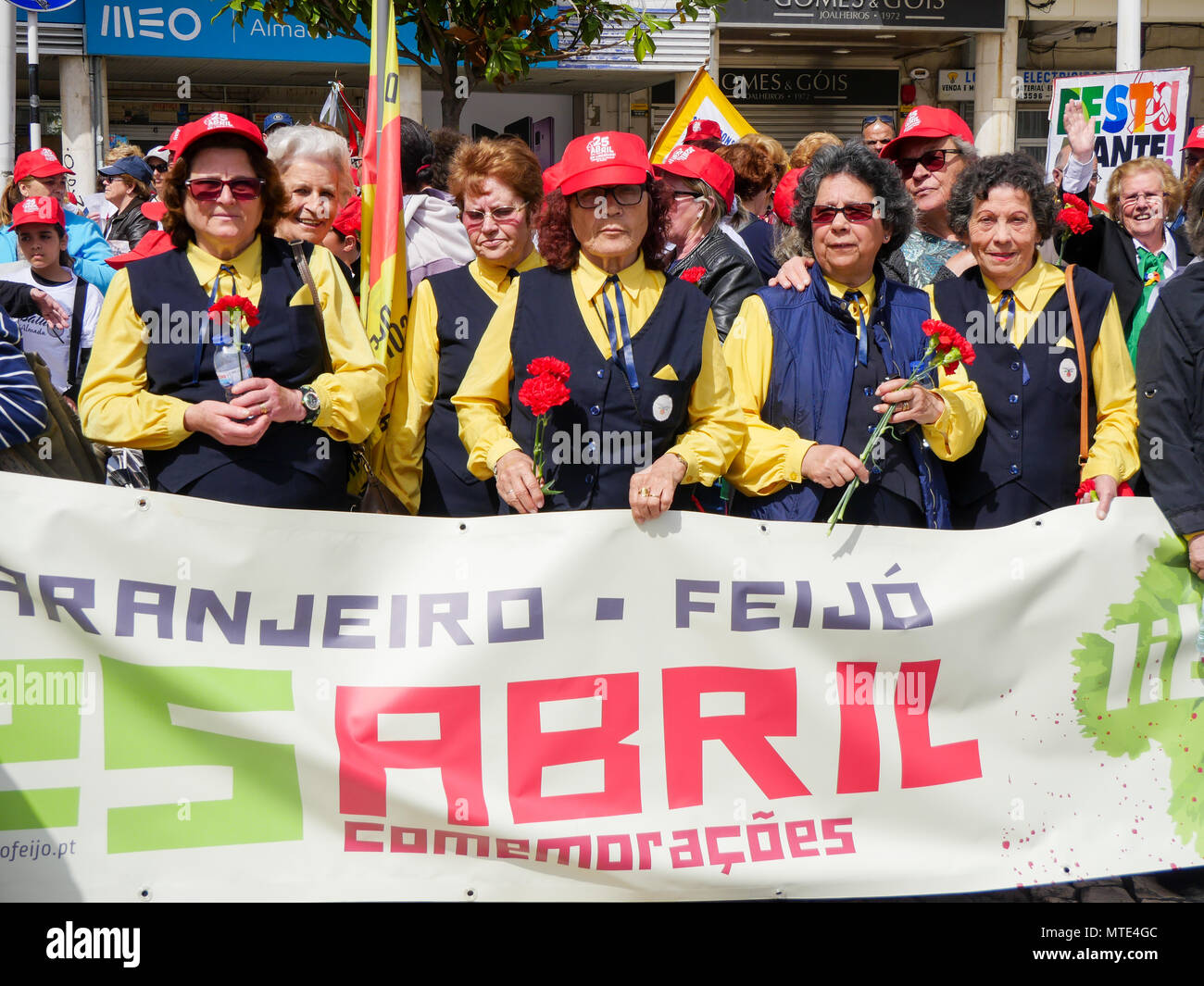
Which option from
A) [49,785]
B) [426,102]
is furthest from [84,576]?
[426,102]

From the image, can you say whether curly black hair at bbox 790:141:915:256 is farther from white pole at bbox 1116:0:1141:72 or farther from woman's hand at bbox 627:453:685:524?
white pole at bbox 1116:0:1141:72

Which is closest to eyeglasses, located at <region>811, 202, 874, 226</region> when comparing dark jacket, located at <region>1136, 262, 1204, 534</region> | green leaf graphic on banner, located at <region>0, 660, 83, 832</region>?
dark jacket, located at <region>1136, 262, 1204, 534</region>

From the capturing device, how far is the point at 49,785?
10.9 ft

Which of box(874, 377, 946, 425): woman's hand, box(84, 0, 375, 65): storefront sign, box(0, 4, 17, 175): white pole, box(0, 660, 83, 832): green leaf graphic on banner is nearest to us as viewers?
box(0, 660, 83, 832): green leaf graphic on banner

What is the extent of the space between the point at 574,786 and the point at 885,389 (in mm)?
1400

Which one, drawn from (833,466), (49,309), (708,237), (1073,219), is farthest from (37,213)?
(1073,219)

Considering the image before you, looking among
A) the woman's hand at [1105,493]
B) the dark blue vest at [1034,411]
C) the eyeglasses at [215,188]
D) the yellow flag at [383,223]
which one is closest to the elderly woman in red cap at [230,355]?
the eyeglasses at [215,188]

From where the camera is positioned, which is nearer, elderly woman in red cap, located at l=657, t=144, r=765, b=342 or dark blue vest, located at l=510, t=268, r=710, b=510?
dark blue vest, located at l=510, t=268, r=710, b=510

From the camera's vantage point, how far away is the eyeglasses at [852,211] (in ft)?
12.7

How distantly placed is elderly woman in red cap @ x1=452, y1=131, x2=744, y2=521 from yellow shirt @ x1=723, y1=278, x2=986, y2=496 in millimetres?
75

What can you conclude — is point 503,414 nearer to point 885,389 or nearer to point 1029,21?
point 885,389

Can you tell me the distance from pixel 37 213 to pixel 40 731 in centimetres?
426

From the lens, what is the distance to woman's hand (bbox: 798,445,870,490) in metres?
3.62
